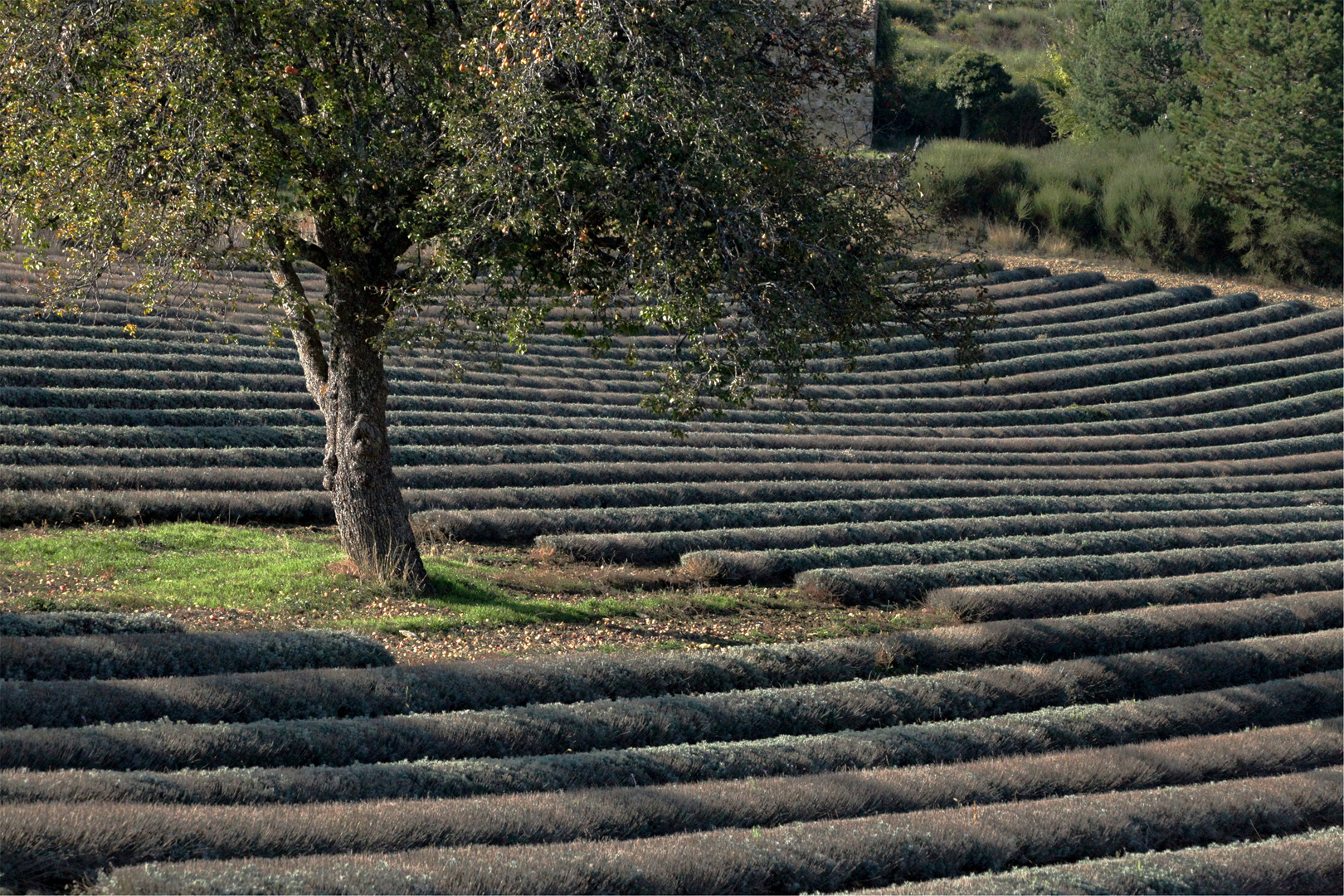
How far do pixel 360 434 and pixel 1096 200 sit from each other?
116 ft

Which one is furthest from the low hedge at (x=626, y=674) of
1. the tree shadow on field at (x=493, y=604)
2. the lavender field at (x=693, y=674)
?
the tree shadow on field at (x=493, y=604)

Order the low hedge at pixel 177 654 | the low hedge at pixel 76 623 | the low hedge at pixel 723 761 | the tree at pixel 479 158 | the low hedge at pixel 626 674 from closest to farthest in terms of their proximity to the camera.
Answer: the low hedge at pixel 723 761 → the low hedge at pixel 626 674 → the low hedge at pixel 177 654 → the low hedge at pixel 76 623 → the tree at pixel 479 158

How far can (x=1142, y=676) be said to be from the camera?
436 inches

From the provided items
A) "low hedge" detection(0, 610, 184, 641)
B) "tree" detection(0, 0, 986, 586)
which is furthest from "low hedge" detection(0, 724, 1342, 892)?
"low hedge" detection(0, 610, 184, 641)

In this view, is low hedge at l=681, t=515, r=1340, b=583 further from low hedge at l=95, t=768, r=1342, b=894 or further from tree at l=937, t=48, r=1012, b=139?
tree at l=937, t=48, r=1012, b=139

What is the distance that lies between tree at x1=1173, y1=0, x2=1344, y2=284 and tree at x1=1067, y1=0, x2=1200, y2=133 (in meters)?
5.40

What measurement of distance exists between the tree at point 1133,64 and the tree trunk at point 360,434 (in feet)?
133

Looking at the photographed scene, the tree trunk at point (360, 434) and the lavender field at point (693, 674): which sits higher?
the tree trunk at point (360, 434)

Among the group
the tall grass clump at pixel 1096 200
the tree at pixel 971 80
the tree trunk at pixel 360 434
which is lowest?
the tree trunk at pixel 360 434

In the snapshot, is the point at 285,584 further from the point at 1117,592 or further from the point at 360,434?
the point at 1117,592

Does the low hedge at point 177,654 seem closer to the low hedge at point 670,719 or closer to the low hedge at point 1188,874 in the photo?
the low hedge at point 670,719

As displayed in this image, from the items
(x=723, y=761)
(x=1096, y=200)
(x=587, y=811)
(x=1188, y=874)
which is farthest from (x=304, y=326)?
(x=1096, y=200)

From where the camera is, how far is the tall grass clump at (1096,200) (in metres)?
39.3

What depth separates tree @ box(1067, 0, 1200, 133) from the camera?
4475cm
